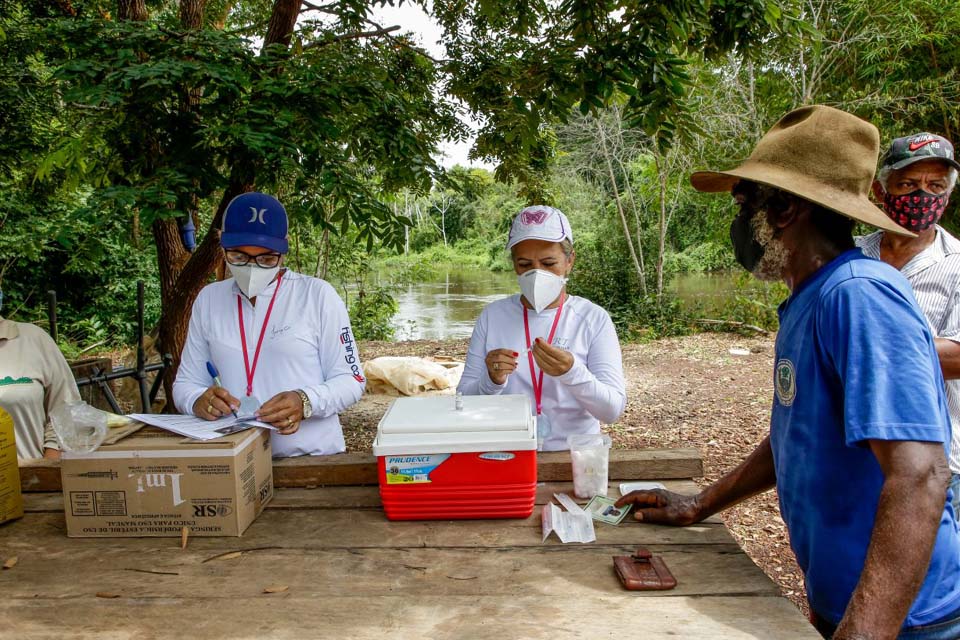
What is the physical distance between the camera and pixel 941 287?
7.01 feet

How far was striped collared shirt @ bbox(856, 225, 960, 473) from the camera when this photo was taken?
208 centimetres

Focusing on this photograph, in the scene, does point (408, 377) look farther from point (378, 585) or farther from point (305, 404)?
point (378, 585)

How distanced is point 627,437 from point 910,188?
3865 mm

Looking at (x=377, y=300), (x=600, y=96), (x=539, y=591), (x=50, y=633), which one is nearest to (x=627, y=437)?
(x=600, y=96)

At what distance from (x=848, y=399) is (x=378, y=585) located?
0.97 m

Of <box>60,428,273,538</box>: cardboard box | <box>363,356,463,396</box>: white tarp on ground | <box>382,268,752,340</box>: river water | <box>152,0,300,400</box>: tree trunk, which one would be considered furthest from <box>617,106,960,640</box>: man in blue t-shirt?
<box>382,268,752,340</box>: river water

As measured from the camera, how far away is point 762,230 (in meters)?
1.32

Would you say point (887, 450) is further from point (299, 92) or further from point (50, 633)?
point (299, 92)

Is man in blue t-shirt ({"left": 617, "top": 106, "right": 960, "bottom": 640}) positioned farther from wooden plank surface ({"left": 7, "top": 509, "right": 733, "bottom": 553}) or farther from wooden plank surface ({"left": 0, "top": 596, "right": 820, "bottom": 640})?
wooden plank surface ({"left": 7, "top": 509, "right": 733, "bottom": 553})

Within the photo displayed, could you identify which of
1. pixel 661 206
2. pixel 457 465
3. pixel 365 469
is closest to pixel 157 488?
pixel 365 469

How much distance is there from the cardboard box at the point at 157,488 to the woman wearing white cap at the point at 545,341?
972 millimetres

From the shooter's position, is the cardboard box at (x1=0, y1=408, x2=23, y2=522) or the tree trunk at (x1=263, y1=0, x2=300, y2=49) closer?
the cardboard box at (x1=0, y1=408, x2=23, y2=522)

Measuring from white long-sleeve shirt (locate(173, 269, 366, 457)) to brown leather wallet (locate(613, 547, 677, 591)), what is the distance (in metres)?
1.20

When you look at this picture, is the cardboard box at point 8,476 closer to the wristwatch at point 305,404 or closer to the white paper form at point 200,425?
the white paper form at point 200,425
